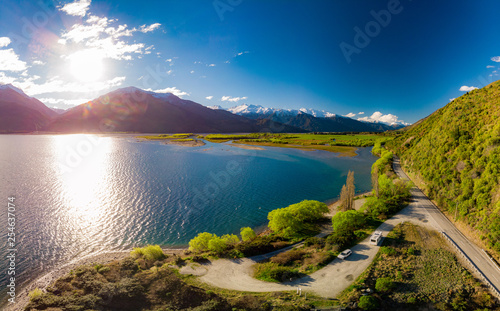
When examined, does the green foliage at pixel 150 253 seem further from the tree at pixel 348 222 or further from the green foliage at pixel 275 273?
the tree at pixel 348 222

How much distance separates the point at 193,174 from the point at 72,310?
224 ft

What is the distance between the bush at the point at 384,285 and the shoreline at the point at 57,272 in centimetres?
2998

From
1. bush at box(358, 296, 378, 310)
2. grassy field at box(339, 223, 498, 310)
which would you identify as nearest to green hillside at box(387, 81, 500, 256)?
grassy field at box(339, 223, 498, 310)

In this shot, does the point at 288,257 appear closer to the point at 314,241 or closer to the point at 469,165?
the point at 314,241

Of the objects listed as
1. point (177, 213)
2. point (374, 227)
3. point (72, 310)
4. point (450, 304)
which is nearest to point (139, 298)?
point (72, 310)

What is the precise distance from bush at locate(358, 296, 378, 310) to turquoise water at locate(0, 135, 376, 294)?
2745 cm

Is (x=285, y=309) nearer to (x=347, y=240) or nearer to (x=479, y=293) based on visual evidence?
(x=347, y=240)

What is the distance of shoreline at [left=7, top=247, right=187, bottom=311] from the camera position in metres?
27.0

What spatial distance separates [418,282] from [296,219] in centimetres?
2036

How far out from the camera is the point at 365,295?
24.9 metres

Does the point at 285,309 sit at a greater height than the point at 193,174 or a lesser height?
lesser

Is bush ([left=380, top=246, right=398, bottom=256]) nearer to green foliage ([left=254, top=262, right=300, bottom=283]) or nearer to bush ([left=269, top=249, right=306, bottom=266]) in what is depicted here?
bush ([left=269, top=249, right=306, bottom=266])

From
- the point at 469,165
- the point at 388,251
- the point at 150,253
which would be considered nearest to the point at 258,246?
Answer: the point at 150,253

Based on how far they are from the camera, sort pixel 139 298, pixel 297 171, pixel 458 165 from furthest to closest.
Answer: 1. pixel 297 171
2. pixel 458 165
3. pixel 139 298
